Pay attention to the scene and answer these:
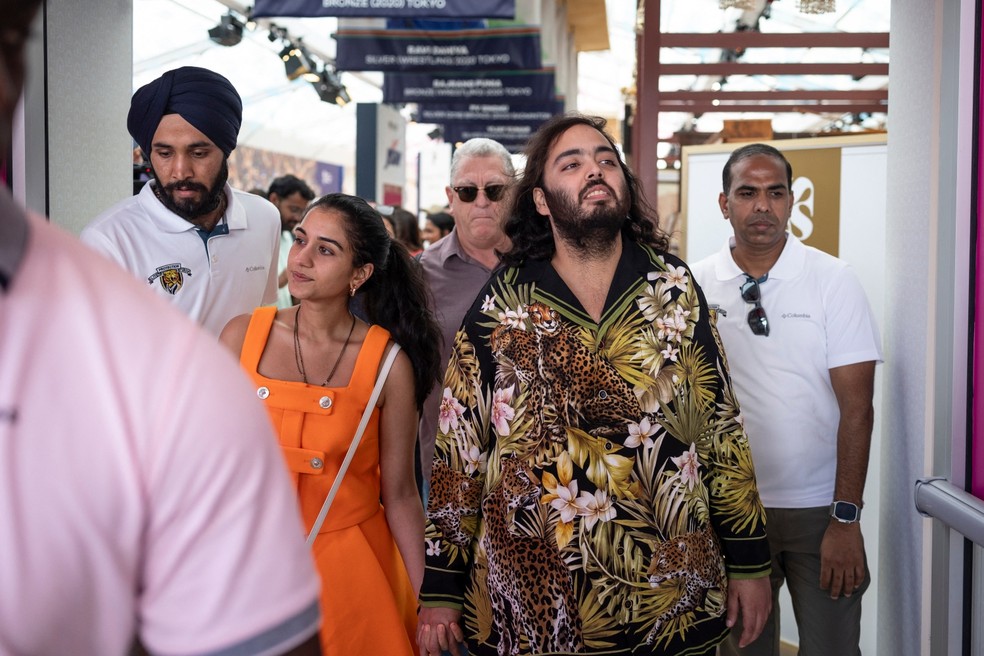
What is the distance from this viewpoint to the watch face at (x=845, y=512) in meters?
3.28

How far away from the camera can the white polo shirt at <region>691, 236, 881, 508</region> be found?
3387 millimetres

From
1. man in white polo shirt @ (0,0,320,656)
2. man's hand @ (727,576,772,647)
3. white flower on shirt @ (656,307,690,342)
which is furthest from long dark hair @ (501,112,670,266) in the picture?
man in white polo shirt @ (0,0,320,656)

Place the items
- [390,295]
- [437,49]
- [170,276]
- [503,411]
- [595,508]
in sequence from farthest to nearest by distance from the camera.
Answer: [437,49] < [390,295] < [170,276] < [503,411] < [595,508]

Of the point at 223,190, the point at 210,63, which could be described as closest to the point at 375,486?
the point at 223,190

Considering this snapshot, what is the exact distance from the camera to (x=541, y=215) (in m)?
3.07

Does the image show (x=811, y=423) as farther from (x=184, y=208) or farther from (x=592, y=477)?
(x=184, y=208)

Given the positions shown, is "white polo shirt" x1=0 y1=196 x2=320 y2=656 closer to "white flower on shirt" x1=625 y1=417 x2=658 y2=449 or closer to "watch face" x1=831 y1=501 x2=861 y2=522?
"white flower on shirt" x1=625 y1=417 x2=658 y2=449

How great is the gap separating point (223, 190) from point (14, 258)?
259cm

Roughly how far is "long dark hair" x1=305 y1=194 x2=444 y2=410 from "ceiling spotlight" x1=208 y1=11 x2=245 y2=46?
348 inches

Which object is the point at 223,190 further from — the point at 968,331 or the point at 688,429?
the point at 968,331

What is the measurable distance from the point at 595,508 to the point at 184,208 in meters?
1.56

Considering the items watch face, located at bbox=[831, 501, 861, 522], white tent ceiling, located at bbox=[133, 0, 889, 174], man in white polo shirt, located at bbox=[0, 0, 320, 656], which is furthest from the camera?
white tent ceiling, located at bbox=[133, 0, 889, 174]

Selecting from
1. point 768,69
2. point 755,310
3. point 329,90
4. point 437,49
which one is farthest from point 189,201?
point 329,90

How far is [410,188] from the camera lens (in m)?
35.0
